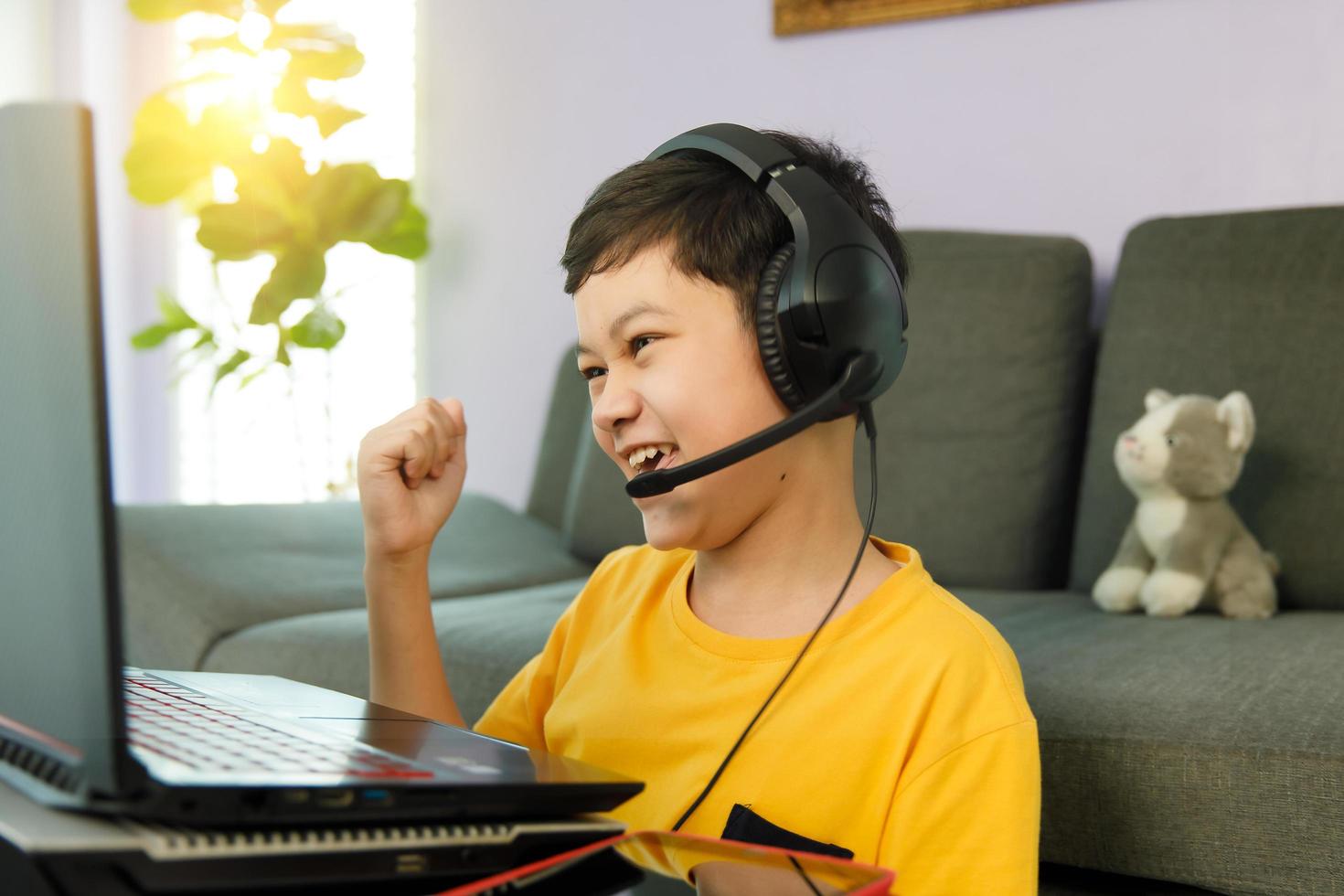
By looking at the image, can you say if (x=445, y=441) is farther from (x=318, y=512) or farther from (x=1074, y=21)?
(x=1074, y=21)

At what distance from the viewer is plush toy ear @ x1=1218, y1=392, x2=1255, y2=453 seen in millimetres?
1329

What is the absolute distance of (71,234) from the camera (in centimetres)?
39

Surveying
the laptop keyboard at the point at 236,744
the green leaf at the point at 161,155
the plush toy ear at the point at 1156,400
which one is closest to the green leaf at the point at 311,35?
the green leaf at the point at 161,155

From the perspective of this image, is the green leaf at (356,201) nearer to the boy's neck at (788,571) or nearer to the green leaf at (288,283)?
the green leaf at (288,283)

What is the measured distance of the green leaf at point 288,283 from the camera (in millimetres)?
2428

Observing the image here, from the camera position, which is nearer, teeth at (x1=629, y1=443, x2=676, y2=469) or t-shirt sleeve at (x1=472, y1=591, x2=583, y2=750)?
teeth at (x1=629, y1=443, x2=676, y2=469)

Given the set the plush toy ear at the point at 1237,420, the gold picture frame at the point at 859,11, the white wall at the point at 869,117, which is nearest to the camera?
the plush toy ear at the point at 1237,420

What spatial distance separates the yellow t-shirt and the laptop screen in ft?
1.25

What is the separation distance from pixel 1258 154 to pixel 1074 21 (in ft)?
1.09

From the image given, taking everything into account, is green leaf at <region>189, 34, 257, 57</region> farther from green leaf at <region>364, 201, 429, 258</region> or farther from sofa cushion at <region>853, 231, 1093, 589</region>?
sofa cushion at <region>853, 231, 1093, 589</region>

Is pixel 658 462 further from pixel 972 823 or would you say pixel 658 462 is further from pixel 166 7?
pixel 166 7

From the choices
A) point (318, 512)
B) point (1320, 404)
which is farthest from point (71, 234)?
point (318, 512)

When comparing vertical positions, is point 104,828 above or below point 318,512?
above

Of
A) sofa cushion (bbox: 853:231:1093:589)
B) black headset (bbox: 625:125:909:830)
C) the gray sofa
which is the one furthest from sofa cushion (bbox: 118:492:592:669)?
black headset (bbox: 625:125:909:830)
